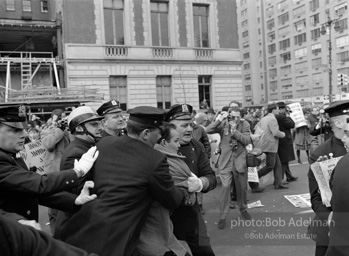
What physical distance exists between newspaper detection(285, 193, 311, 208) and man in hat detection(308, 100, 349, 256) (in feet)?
11.8

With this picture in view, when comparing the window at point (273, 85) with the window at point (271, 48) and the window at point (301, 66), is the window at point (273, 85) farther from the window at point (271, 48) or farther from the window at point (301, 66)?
the window at point (301, 66)

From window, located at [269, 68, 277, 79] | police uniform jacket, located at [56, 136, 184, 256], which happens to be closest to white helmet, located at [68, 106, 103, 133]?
police uniform jacket, located at [56, 136, 184, 256]

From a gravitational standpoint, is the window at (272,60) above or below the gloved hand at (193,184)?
above

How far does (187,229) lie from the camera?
3559mm

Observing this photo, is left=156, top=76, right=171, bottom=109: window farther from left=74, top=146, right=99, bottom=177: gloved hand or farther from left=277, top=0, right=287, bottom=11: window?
left=277, top=0, right=287, bottom=11: window

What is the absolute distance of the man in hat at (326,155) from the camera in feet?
10.3

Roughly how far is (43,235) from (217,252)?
3856 mm

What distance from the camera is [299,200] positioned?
7137mm

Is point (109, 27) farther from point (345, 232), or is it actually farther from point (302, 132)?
point (345, 232)

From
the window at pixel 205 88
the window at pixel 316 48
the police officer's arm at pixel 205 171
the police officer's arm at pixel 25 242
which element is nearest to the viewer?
the police officer's arm at pixel 25 242

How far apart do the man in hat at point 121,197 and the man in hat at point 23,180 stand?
130mm

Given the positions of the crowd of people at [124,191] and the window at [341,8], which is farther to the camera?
the window at [341,8]

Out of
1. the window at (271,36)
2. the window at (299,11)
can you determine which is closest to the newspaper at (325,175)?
the window at (299,11)

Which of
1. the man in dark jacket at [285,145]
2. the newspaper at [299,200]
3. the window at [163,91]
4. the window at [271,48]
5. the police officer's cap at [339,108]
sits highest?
the window at [271,48]
